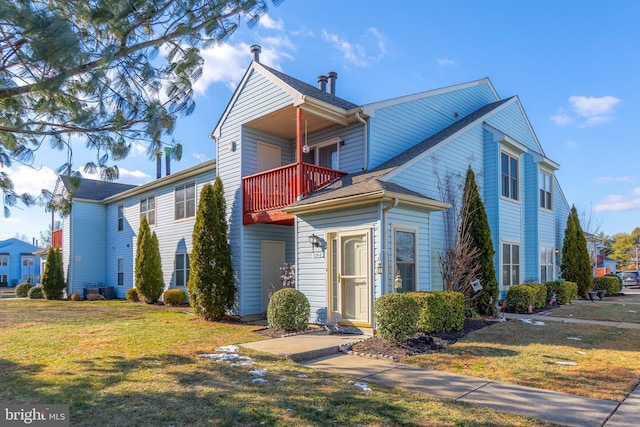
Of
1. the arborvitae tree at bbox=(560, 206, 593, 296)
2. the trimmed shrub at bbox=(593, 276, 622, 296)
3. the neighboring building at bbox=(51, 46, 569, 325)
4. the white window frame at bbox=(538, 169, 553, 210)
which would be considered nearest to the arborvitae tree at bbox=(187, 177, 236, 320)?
the neighboring building at bbox=(51, 46, 569, 325)

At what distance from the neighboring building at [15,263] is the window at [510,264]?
54986mm

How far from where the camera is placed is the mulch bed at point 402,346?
7.16 metres

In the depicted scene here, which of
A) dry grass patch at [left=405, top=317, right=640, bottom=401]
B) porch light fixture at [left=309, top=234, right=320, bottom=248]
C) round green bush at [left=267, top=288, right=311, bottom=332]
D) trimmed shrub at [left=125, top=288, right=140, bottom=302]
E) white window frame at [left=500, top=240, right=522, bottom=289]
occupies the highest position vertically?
porch light fixture at [left=309, top=234, right=320, bottom=248]

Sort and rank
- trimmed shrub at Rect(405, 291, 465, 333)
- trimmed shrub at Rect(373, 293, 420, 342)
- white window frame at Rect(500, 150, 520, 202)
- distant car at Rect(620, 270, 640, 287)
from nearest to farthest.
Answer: trimmed shrub at Rect(373, 293, 420, 342) < trimmed shrub at Rect(405, 291, 465, 333) < white window frame at Rect(500, 150, 520, 202) < distant car at Rect(620, 270, 640, 287)

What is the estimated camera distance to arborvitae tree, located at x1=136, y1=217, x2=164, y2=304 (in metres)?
17.4

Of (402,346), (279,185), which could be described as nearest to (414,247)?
(402,346)

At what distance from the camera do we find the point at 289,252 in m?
13.2

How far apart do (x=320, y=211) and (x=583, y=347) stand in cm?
596

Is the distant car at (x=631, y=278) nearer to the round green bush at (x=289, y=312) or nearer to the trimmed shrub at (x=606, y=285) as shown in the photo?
the trimmed shrub at (x=606, y=285)

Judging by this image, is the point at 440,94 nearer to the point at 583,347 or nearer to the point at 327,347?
the point at 583,347

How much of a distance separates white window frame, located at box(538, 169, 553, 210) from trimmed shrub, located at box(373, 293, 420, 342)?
1092 cm

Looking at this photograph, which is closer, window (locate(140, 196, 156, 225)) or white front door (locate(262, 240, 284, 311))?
white front door (locate(262, 240, 284, 311))

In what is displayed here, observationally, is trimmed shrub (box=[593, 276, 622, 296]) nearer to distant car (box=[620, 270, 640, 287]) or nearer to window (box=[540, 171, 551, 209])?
window (box=[540, 171, 551, 209])

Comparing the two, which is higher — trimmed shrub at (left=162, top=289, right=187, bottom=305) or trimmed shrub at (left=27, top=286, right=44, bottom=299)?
trimmed shrub at (left=162, top=289, right=187, bottom=305)
